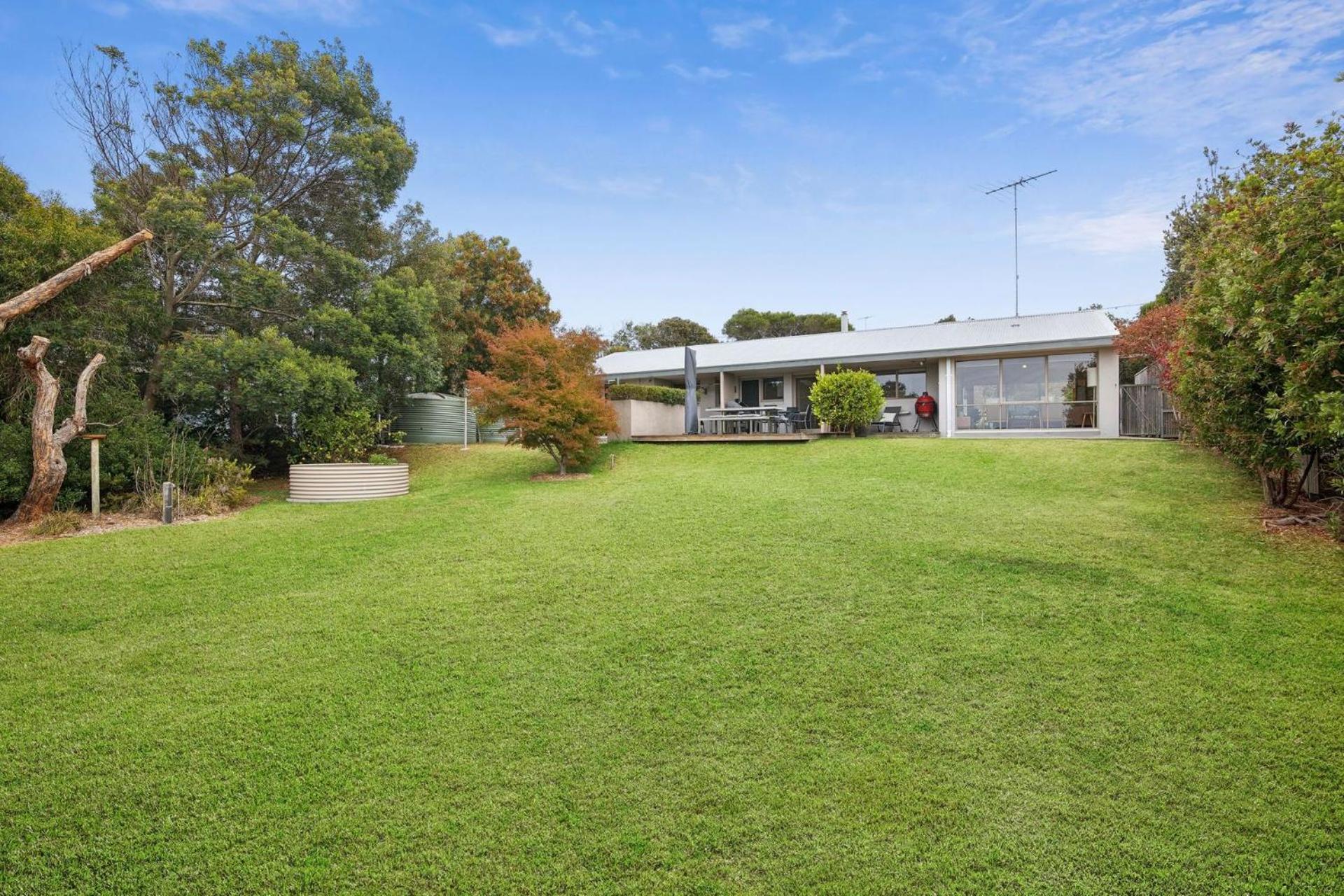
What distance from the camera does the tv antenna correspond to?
1870 cm

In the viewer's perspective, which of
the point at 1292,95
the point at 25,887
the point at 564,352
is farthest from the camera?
the point at 564,352

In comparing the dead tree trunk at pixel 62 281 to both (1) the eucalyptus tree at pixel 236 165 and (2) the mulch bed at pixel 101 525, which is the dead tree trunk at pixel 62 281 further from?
(2) the mulch bed at pixel 101 525

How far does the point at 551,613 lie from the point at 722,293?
25.1 m

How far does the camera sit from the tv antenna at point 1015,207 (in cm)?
1870

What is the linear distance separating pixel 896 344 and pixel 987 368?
247 centimetres

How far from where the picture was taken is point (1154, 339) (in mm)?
13883

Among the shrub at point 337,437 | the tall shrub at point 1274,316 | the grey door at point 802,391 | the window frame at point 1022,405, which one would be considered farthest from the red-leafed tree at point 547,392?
the window frame at point 1022,405

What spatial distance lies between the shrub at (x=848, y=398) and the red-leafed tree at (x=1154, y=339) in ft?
18.1

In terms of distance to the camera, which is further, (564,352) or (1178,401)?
(564,352)

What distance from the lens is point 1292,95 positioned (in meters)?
8.56

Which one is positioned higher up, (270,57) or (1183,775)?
(270,57)

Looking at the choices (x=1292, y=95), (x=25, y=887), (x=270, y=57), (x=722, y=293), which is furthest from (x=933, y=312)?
(x=25, y=887)

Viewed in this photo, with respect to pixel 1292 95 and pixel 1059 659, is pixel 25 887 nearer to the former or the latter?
pixel 1059 659

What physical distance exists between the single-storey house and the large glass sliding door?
0.02 metres
